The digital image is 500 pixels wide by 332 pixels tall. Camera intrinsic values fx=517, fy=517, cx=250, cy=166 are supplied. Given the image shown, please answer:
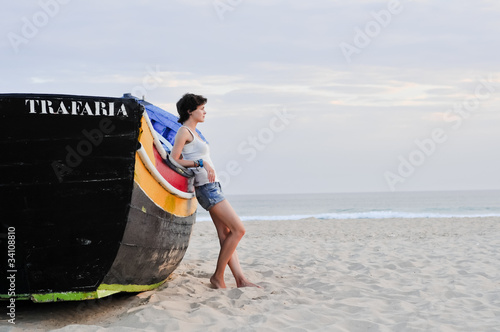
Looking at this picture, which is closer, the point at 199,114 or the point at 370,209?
the point at 199,114

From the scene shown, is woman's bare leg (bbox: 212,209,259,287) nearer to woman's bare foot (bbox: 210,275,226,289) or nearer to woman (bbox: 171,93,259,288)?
woman (bbox: 171,93,259,288)

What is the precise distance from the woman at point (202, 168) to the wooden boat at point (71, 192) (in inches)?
24.5

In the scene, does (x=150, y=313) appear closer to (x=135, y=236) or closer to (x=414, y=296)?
(x=135, y=236)

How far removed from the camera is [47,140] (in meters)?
3.38

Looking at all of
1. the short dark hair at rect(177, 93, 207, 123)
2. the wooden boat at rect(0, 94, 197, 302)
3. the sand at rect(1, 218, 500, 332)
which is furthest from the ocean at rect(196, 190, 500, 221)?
the wooden boat at rect(0, 94, 197, 302)

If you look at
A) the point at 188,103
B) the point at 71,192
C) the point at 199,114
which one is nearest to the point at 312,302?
the point at 199,114

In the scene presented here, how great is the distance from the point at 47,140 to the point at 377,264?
15.0 ft

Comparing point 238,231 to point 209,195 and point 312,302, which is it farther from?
point 312,302

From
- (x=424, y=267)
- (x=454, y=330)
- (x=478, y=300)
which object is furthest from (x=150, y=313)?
(x=424, y=267)

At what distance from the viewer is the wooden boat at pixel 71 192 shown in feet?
11.0

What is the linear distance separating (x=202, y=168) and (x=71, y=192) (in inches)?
52.3
